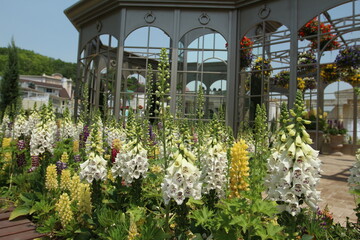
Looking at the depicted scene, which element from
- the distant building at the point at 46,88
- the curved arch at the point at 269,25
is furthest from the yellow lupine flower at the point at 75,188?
the distant building at the point at 46,88

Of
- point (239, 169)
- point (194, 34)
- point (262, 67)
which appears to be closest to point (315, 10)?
point (262, 67)

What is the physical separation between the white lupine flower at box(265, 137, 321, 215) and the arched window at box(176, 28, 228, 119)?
807cm

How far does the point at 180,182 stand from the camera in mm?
1746

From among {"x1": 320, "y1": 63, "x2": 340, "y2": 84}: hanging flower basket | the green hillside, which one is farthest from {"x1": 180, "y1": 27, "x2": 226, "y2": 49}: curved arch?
the green hillside

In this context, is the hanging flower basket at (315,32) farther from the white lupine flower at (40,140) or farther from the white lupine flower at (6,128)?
the white lupine flower at (6,128)

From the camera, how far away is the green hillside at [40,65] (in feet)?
232

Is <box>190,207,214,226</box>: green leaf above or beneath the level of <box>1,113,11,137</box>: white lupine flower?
beneath

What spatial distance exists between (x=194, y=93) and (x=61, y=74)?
84.3 meters

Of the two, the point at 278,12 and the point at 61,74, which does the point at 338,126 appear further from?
the point at 61,74

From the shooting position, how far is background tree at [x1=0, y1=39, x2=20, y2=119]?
19.5 meters

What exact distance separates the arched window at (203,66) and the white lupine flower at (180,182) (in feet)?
26.0

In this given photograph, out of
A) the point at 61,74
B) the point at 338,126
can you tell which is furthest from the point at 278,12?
the point at 61,74

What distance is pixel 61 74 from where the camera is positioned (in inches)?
3287

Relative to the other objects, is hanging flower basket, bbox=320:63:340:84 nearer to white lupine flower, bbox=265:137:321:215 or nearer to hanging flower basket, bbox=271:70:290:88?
hanging flower basket, bbox=271:70:290:88
